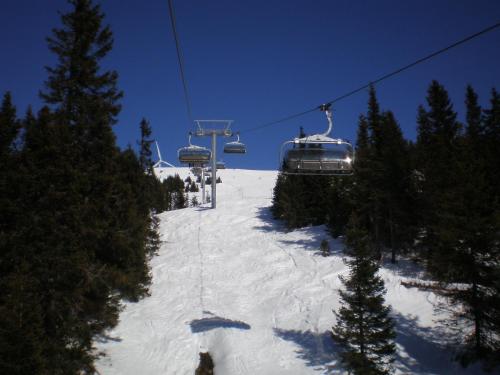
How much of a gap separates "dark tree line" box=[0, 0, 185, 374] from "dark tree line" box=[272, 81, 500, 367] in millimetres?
12109

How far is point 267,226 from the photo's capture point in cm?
4028

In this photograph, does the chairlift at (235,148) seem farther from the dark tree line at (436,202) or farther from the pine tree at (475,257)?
the pine tree at (475,257)

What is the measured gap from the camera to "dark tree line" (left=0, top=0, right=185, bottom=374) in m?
11.8

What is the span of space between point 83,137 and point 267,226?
2562 centimetres

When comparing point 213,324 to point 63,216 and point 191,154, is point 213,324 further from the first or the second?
point 191,154

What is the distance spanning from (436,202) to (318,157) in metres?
13.9

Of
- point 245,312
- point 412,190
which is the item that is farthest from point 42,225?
point 412,190

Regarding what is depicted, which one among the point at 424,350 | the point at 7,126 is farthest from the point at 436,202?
the point at 7,126

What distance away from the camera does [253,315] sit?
871 inches

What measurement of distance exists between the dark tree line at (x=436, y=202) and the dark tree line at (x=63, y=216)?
39.7 ft

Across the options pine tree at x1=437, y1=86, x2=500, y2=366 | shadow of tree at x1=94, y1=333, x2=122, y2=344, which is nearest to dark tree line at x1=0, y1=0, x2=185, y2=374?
shadow of tree at x1=94, y1=333, x2=122, y2=344

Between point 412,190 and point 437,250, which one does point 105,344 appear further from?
point 412,190

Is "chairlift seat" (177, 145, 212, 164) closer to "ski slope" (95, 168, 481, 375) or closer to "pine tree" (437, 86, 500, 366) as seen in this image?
"ski slope" (95, 168, 481, 375)

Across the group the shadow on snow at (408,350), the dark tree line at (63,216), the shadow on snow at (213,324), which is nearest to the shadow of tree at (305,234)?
the shadow on snow at (408,350)
